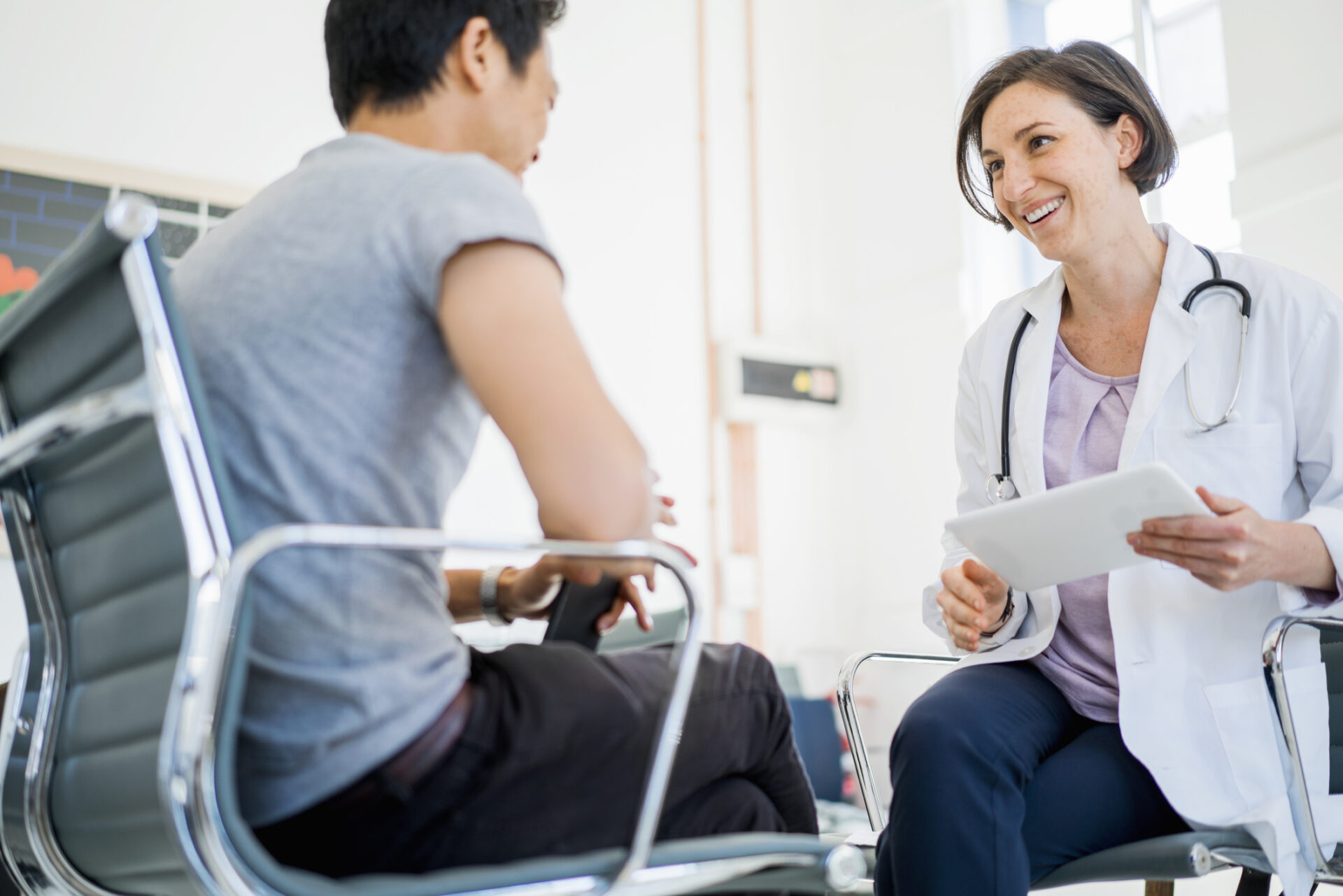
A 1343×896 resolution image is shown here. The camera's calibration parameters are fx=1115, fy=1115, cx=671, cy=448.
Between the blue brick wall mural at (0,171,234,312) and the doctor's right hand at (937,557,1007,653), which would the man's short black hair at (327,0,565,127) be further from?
the blue brick wall mural at (0,171,234,312)

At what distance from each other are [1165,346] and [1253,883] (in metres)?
0.74

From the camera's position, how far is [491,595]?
1.16 metres

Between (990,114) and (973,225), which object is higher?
(973,225)

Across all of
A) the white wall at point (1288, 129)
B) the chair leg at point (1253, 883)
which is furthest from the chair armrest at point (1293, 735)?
the white wall at point (1288, 129)

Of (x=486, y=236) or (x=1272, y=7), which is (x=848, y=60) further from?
(x=486, y=236)

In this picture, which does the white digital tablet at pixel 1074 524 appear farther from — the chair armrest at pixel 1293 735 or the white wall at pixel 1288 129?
A: the white wall at pixel 1288 129

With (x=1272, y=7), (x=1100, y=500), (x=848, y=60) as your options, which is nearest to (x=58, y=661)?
(x=1100, y=500)

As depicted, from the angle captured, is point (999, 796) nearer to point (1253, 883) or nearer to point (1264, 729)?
point (1264, 729)

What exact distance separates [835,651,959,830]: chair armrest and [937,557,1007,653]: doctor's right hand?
11 centimetres

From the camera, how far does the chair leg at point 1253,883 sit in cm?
150

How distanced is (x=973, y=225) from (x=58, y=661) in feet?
11.5

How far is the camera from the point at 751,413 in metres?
4.06

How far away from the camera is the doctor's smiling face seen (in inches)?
64.3

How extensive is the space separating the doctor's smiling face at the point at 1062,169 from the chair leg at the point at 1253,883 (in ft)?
2.91
